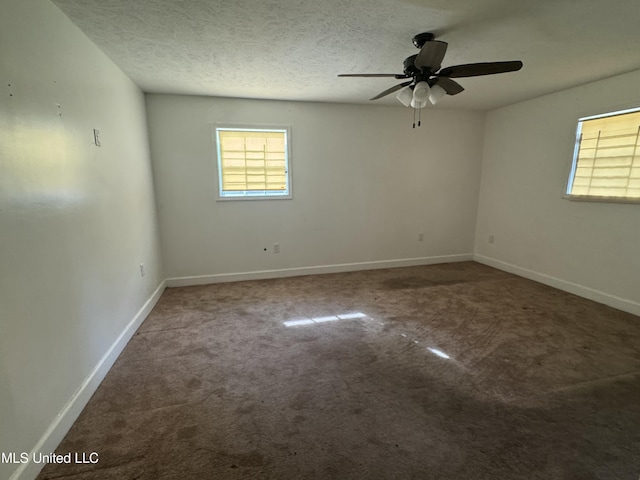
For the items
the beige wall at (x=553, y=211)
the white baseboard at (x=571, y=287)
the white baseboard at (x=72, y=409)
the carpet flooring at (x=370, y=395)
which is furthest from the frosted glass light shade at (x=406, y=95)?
the white baseboard at (x=571, y=287)

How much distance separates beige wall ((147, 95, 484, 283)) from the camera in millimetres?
3562

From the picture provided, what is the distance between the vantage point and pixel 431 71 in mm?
2021

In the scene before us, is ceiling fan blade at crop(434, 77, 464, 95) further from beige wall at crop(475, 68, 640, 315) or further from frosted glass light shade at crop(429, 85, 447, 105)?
beige wall at crop(475, 68, 640, 315)

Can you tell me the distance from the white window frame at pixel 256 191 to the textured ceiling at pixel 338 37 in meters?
0.63

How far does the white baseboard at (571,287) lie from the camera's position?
298cm

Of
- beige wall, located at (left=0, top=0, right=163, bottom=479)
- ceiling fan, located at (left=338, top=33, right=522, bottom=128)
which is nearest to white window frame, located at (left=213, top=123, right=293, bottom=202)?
beige wall, located at (left=0, top=0, right=163, bottom=479)

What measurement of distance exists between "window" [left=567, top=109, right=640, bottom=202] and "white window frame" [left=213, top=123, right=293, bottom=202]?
11.4 feet

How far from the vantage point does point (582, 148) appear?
10.9ft

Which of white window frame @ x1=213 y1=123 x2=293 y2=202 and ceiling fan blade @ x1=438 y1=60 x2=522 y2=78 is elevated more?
ceiling fan blade @ x1=438 y1=60 x2=522 y2=78

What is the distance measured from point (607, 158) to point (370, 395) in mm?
3630

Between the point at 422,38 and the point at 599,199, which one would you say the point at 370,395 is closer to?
the point at 422,38

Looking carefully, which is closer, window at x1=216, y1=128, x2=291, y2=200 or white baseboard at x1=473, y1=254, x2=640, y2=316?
white baseboard at x1=473, y1=254, x2=640, y2=316

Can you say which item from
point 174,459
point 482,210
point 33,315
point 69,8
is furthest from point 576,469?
point 482,210

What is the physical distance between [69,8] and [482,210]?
205 inches
